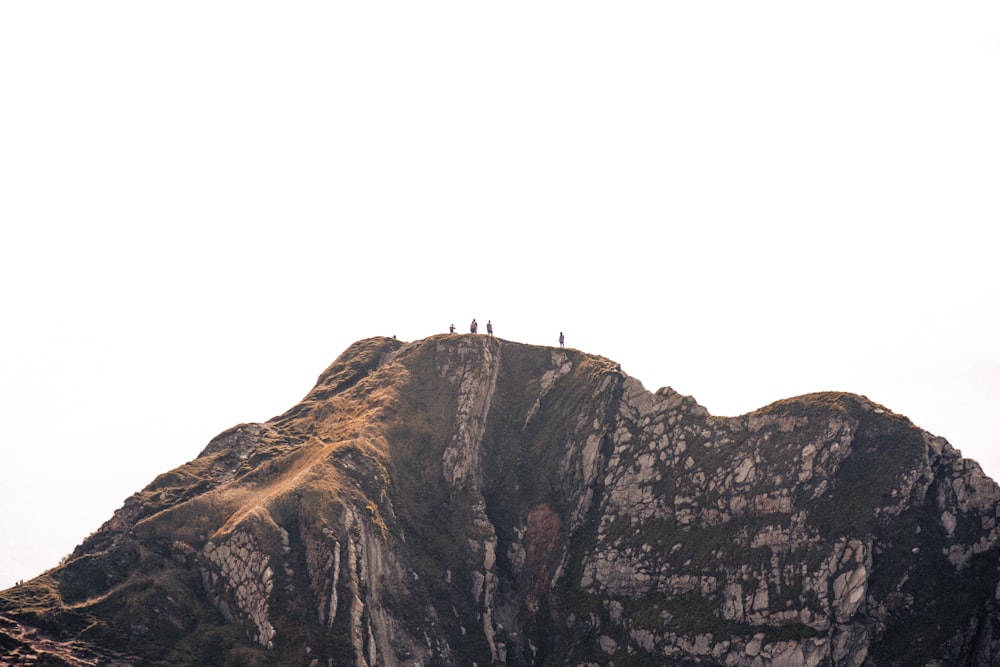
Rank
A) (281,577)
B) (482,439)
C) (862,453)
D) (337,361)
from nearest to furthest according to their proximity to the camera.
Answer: (281,577)
(862,453)
(482,439)
(337,361)

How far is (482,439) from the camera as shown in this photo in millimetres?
129625

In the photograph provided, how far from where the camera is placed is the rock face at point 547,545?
98750 mm

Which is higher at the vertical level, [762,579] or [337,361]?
[337,361]

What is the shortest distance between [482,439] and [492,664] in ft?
106

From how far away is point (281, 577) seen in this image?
10400 centimetres

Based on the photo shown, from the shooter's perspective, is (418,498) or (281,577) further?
(418,498)

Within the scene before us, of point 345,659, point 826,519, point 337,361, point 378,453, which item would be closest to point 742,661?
point 826,519

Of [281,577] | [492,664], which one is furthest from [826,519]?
[281,577]

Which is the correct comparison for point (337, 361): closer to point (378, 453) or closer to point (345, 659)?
point (378, 453)

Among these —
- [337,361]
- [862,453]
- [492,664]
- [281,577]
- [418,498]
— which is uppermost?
[337,361]

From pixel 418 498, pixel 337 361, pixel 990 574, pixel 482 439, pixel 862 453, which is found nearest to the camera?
pixel 990 574

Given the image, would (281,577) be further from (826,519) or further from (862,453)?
(862,453)

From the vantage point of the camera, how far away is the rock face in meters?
98.8

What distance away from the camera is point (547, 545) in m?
119
